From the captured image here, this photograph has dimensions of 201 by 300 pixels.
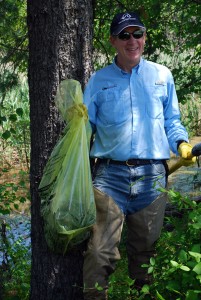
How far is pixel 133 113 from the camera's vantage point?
9.57 ft

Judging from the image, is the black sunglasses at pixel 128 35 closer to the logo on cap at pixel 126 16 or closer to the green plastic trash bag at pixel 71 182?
the logo on cap at pixel 126 16

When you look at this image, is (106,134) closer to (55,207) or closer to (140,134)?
(140,134)

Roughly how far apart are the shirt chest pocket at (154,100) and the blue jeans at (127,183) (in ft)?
0.87

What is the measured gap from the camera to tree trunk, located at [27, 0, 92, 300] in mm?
3082

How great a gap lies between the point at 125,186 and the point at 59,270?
0.72 m

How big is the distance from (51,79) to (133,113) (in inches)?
21.6

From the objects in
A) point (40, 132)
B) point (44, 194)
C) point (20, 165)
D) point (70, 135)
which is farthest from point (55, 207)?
point (20, 165)

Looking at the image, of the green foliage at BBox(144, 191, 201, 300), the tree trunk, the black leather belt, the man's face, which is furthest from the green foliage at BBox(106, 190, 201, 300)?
the man's face

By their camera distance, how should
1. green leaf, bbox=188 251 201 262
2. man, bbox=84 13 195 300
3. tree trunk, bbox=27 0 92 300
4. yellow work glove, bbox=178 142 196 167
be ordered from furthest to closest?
1. tree trunk, bbox=27 0 92 300
2. man, bbox=84 13 195 300
3. yellow work glove, bbox=178 142 196 167
4. green leaf, bbox=188 251 201 262

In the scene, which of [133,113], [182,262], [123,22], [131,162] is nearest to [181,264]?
[182,262]

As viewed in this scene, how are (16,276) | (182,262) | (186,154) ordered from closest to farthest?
(182,262) < (186,154) < (16,276)

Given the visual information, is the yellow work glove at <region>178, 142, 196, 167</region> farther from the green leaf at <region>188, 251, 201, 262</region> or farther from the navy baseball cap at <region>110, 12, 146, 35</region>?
the green leaf at <region>188, 251, 201, 262</region>

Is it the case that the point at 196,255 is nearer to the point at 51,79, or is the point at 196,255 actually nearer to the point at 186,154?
the point at 186,154

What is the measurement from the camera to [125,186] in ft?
9.61
